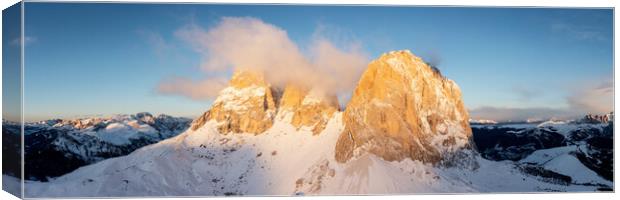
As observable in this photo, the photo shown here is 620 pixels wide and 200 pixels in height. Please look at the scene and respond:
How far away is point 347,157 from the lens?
6078 centimetres

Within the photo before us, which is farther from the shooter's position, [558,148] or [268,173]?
[268,173]

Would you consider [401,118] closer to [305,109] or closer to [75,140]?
[75,140]

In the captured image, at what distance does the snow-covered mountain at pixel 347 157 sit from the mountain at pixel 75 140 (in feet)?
3.49

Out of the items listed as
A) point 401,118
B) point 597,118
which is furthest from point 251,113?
point 597,118

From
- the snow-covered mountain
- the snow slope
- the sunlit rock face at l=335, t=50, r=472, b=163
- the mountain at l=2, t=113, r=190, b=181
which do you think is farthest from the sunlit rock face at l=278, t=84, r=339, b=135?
the mountain at l=2, t=113, r=190, b=181

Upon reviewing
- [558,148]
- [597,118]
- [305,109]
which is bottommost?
[558,148]

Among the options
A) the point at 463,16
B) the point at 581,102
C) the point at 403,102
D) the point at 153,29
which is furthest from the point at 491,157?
the point at 153,29

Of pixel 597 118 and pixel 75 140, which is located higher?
pixel 597 118

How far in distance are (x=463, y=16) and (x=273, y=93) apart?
5506 cm

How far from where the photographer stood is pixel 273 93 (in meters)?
85.1

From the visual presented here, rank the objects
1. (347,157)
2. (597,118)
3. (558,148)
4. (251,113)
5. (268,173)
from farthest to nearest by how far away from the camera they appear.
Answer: (251,113) < (268,173) < (347,157) < (558,148) < (597,118)

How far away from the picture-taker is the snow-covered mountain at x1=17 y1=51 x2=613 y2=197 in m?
39.8

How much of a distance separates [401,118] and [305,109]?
29.1m

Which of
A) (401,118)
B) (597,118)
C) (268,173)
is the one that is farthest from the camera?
(268,173)
